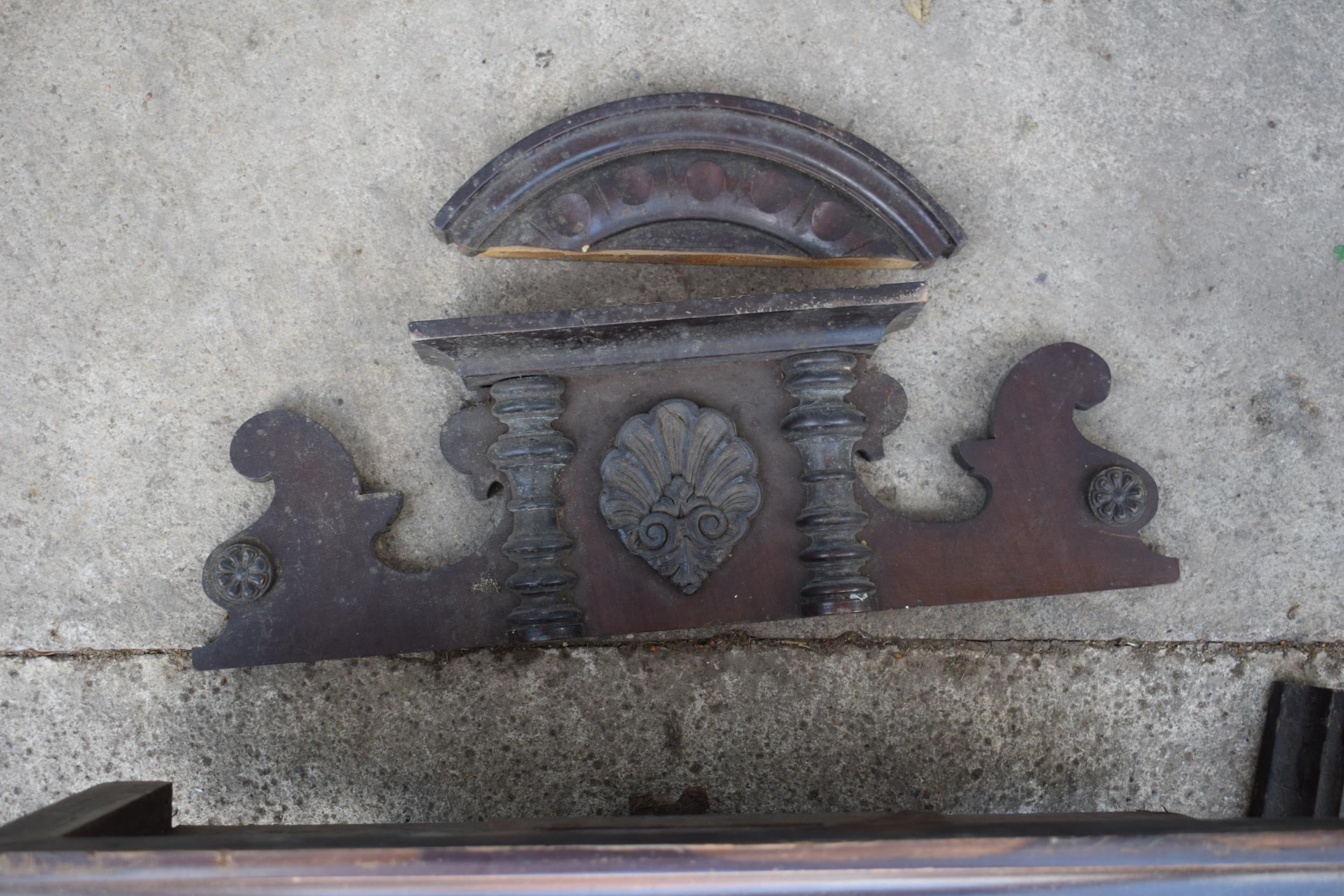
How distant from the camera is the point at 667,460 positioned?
151 cm

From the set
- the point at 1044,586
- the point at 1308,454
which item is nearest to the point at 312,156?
the point at 1044,586

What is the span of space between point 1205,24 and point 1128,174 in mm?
357

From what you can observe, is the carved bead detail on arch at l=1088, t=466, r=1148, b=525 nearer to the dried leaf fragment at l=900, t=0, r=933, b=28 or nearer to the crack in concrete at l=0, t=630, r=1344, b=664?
the crack in concrete at l=0, t=630, r=1344, b=664

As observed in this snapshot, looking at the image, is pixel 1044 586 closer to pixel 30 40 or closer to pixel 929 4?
pixel 929 4

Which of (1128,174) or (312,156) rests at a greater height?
(312,156)

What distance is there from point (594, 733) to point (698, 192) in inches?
41.4

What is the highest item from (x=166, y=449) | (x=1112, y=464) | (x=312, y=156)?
(x=312, y=156)

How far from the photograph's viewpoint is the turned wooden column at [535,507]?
1477 mm

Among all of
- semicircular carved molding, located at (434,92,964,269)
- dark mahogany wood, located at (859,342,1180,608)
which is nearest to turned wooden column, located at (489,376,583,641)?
semicircular carved molding, located at (434,92,964,269)

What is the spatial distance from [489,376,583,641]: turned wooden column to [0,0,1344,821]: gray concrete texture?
0.60 ft

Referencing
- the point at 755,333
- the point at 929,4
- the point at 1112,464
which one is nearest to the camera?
the point at 755,333

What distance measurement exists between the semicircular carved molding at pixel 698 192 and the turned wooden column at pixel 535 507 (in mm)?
292

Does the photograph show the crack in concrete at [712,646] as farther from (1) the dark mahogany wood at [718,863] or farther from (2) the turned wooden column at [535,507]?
(1) the dark mahogany wood at [718,863]

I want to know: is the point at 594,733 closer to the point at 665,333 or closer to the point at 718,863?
the point at 718,863
